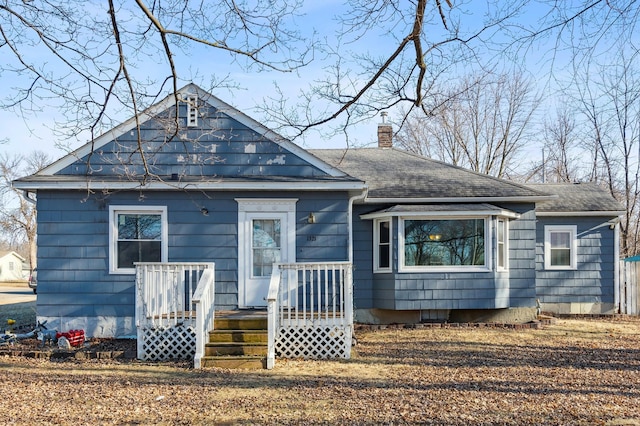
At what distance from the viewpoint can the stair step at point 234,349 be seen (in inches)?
347

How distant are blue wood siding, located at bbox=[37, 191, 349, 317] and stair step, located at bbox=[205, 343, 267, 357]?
213cm

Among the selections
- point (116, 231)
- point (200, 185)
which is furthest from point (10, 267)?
point (200, 185)

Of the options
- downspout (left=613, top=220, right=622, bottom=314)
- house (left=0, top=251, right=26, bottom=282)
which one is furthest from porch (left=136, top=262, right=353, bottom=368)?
house (left=0, top=251, right=26, bottom=282)

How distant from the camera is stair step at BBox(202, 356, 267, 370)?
8539 mm

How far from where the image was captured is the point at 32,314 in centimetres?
1723

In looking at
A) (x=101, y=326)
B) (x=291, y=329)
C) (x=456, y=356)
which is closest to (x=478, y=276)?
(x=456, y=356)

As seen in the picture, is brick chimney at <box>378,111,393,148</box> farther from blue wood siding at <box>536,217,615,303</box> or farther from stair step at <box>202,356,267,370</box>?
stair step at <box>202,356,267,370</box>

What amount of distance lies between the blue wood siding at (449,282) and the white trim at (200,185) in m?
2.35

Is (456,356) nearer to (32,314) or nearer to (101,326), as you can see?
(101,326)

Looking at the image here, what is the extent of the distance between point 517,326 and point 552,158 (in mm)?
24039

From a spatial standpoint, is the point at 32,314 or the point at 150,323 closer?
the point at 150,323

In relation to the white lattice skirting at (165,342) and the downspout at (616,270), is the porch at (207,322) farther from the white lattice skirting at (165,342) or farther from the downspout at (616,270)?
the downspout at (616,270)

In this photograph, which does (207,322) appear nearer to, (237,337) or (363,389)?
(237,337)

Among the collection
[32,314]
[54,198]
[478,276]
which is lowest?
[32,314]
